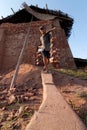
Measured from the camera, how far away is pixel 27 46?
45.6 feet

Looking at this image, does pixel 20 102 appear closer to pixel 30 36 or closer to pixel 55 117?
pixel 55 117

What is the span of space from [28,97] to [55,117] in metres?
2.01

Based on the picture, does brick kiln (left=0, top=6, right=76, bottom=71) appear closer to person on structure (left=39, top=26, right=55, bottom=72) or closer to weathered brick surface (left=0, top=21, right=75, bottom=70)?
weathered brick surface (left=0, top=21, right=75, bottom=70)

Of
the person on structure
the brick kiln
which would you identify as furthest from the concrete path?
the brick kiln

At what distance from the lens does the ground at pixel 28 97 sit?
5.21m

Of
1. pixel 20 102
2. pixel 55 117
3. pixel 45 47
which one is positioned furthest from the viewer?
pixel 45 47

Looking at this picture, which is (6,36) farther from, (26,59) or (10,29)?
(26,59)

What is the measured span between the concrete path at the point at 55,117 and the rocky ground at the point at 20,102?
0.36 meters

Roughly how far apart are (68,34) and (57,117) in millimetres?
13163

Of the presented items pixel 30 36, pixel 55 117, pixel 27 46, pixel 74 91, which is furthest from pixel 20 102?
pixel 30 36

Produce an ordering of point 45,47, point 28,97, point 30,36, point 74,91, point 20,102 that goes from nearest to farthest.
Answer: point 20,102
point 28,97
point 74,91
point 45,47
point 30,36

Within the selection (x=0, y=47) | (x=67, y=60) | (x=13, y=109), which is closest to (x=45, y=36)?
(x=13, y=109)

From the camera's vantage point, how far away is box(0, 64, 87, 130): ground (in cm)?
521

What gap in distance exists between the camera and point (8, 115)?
5516 millimetres
